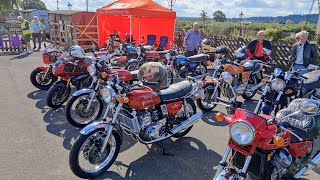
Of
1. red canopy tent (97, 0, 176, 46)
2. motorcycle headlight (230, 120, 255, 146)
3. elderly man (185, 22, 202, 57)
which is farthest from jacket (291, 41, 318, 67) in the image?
red canopy tent (97, 0, 176, 46)

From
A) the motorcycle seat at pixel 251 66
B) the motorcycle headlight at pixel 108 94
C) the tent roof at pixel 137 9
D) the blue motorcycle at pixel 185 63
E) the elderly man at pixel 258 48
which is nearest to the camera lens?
the motorcycle headlight at pixel 108 94

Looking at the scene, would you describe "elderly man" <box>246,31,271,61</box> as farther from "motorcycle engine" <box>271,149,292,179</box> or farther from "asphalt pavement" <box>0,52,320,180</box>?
"motorcycle engine" <box>271,149,292,179</box>

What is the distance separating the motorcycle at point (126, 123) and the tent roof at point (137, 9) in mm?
7926

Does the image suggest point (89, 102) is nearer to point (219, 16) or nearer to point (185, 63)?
point (185, 63)

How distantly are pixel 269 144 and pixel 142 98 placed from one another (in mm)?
1528

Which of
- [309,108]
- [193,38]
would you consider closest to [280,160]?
[309,108]

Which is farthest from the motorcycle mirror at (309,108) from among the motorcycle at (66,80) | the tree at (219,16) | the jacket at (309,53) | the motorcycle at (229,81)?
the tree at (219,16)

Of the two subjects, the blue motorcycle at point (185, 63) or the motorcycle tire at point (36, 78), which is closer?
the motorcycle tire at point (36, 78)

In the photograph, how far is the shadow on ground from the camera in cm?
311

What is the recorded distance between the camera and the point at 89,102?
13.7ft

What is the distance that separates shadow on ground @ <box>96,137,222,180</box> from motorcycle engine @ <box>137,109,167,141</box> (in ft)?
1.13

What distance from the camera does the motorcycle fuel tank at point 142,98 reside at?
313 centimetres

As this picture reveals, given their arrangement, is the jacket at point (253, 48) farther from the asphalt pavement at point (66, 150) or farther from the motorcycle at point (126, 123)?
the motorcycle at point (126, 123)

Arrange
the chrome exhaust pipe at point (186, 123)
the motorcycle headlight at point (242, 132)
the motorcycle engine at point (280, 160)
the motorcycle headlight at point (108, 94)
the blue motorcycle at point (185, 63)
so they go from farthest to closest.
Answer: the blue motorcycle at point (185, 63)
the chrome exhaust pipe at point (186, 123)
the motorcycle headlight at point (108, 94)
the motorcycle engine at point (280, 160)
the motorcycle headlight at point (242, 132)
